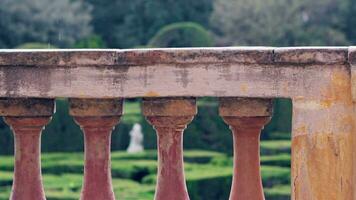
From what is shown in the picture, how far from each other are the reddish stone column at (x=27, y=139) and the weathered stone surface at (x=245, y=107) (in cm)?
51

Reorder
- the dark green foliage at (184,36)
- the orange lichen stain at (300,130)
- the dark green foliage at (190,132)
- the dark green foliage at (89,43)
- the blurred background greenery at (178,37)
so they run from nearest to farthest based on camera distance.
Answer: the orange lichen stain at (300,130), the blurred background greenery at (178,37), the dark green foliage at (190,132), the dark green foliage at (184,36), the dark green foliage at (89,43)

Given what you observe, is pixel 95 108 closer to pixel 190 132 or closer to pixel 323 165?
pixel 323 165

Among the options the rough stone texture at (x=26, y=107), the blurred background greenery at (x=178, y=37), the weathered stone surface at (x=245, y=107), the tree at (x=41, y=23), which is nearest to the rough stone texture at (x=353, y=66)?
the weathered stone surface at (x=245, y=107)

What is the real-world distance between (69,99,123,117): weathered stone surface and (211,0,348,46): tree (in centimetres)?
3393

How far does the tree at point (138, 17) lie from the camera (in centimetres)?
4075

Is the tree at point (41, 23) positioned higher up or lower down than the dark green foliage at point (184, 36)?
higher up

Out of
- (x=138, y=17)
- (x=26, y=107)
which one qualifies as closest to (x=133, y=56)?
(x=26, y=107)

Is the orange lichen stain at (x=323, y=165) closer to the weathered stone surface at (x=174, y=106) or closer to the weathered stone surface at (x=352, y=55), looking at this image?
the weathered stone surface at (x=352, y=55)

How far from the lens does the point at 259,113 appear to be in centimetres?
310

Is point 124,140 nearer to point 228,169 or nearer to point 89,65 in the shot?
point 228,169

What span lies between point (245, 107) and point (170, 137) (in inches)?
9.1

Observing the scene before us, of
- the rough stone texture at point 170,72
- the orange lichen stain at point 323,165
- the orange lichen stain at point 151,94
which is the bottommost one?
the orange lichen stain at point 323,165

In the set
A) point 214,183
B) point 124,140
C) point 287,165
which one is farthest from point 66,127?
point 214,183

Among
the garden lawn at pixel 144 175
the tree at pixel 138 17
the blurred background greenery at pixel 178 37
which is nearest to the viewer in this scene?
the garden lawn at pixel 144 175
